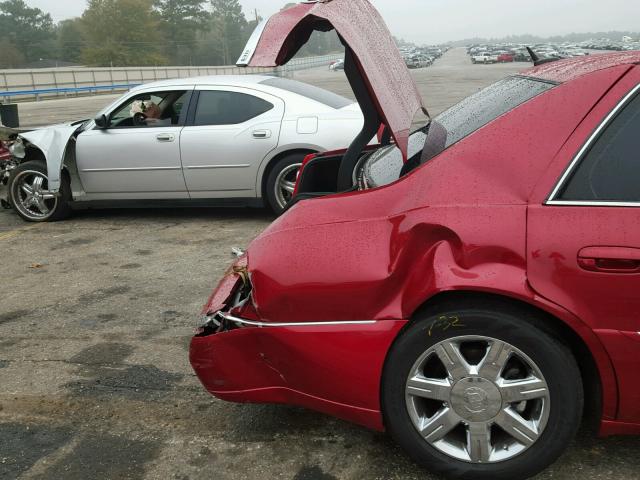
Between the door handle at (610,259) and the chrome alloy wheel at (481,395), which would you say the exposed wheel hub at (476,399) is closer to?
the chrome alloy wheel at (481,395)

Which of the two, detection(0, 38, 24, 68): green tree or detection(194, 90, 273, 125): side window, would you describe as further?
detection(0, 38, 24, 68): green tree

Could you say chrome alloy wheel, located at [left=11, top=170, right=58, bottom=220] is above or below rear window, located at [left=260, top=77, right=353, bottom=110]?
below

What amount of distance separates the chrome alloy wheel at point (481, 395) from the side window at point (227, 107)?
4751 millimetres

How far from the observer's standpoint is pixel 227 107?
689 cm

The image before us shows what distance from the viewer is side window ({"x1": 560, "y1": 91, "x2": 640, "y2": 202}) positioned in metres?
2.35

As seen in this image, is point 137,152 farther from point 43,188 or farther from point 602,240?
point 602,240

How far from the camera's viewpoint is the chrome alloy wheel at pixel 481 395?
2428mm

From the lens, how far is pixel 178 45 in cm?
11081

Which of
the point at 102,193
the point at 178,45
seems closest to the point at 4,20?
the point at 178,45

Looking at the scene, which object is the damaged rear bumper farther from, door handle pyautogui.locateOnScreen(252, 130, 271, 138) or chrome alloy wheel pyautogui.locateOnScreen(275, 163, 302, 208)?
door handle pyautogui.locateOnScreen(252, 130, 271, 138)

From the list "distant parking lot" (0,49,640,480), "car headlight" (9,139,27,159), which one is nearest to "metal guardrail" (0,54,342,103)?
"car headlight" (9,139,27,159)

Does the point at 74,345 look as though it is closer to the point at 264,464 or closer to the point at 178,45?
the point at 264,464

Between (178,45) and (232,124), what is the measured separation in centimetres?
11073

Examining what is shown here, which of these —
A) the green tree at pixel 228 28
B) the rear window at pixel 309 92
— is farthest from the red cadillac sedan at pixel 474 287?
the green tree at pixel 228 28
